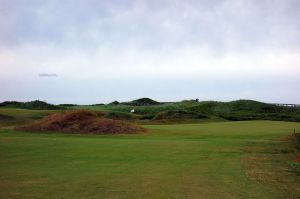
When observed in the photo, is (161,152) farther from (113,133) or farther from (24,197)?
(113,133)

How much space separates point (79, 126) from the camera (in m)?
28.8

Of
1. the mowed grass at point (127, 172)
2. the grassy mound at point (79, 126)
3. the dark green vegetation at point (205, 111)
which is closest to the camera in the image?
the mowed grass at point (127, 172)

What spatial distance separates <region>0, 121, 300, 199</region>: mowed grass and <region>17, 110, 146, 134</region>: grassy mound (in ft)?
31.6

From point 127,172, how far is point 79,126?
1791 centimetres

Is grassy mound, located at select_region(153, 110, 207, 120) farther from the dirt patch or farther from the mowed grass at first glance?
the mowed grass

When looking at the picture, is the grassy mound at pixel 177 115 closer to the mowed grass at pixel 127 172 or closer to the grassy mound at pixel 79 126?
the grassy mound at pixel 79 126

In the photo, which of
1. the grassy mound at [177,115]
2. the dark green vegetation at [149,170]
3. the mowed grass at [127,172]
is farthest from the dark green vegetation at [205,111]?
the mowed grass at [127,172]

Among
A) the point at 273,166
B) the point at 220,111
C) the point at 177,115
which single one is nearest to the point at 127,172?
the point at 273,166

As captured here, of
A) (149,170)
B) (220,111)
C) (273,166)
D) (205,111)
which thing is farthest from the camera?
(220,111)

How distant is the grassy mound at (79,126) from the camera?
28.0m

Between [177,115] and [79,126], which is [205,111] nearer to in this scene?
[177,115]

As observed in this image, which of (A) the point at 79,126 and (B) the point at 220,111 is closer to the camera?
(A) the point at 79,126

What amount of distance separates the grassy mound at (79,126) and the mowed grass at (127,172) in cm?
964

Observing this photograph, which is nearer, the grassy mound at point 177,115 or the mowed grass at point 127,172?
the mowed grass at point 127,172
